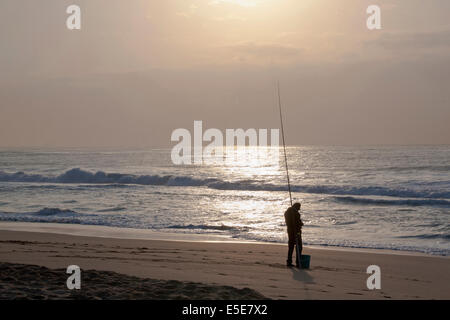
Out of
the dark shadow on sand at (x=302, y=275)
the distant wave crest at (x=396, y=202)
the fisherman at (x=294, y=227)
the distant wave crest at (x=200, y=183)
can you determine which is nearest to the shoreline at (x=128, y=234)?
the fisherman at (x=294, y=227)

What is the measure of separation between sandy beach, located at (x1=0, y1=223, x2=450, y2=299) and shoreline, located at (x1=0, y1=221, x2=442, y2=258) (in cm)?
44

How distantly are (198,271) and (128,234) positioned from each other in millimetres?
6431

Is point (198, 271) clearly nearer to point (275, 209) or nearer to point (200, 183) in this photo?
point (275, 209)

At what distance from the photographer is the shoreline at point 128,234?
1227 cm

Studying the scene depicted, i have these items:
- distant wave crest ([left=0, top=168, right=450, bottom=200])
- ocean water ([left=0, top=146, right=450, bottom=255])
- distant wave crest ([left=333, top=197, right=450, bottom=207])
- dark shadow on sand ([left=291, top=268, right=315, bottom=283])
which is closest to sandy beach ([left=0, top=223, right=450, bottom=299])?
dark shadow on sand ([left=291, top=268, right=315, bottom=283])

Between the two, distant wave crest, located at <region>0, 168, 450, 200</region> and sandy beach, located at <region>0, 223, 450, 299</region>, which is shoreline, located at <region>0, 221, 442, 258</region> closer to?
sandy beach, located at <region>0, 223, 450, 299</region>

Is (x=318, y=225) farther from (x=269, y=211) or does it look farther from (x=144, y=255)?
(x=144, y=255)

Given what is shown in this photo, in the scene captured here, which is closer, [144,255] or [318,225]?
[144,255]

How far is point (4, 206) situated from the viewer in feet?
71.3

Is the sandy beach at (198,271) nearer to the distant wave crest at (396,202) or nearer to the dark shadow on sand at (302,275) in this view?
the dark shadow on sand at (302,275)

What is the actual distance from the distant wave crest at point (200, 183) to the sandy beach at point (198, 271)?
1424cm

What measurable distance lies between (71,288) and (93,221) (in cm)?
1152
